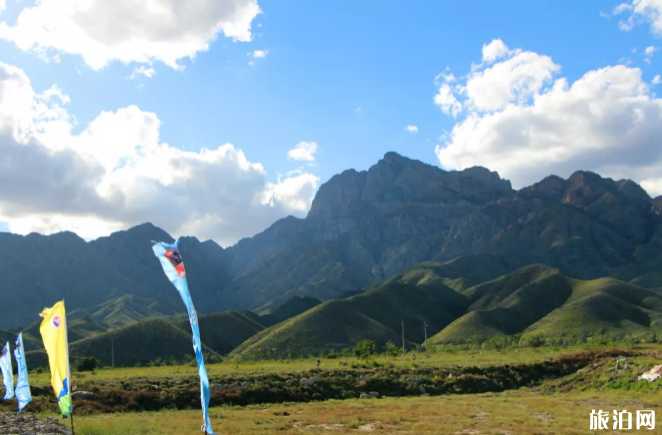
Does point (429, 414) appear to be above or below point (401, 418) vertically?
below

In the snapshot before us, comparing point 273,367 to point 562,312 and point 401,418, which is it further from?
point 562,312

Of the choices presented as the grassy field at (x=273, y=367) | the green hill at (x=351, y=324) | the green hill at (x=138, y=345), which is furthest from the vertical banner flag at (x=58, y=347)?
the green hill at (x=138, y=345)

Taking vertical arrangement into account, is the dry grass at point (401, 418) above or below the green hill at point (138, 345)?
above

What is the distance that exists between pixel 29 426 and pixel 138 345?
Result: 122m

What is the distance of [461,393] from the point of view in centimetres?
4316

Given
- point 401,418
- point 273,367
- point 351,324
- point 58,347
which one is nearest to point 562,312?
point 351,324

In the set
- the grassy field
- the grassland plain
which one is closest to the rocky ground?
the grassland plain

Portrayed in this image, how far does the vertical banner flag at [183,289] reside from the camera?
1295 centimetres

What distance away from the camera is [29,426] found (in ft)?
73.5

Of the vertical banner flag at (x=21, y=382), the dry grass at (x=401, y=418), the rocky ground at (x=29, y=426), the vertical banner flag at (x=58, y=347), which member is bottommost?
the dry grass at (x=401, y=418)

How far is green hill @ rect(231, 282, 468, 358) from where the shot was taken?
130 metres

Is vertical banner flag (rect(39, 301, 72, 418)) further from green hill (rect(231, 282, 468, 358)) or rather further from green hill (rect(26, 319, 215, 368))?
green hill (rect(26, 319, 215, 368))

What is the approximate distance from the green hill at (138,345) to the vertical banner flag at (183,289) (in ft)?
395

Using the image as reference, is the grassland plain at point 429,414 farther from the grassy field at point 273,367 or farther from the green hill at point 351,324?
the green hill at point 351,324
